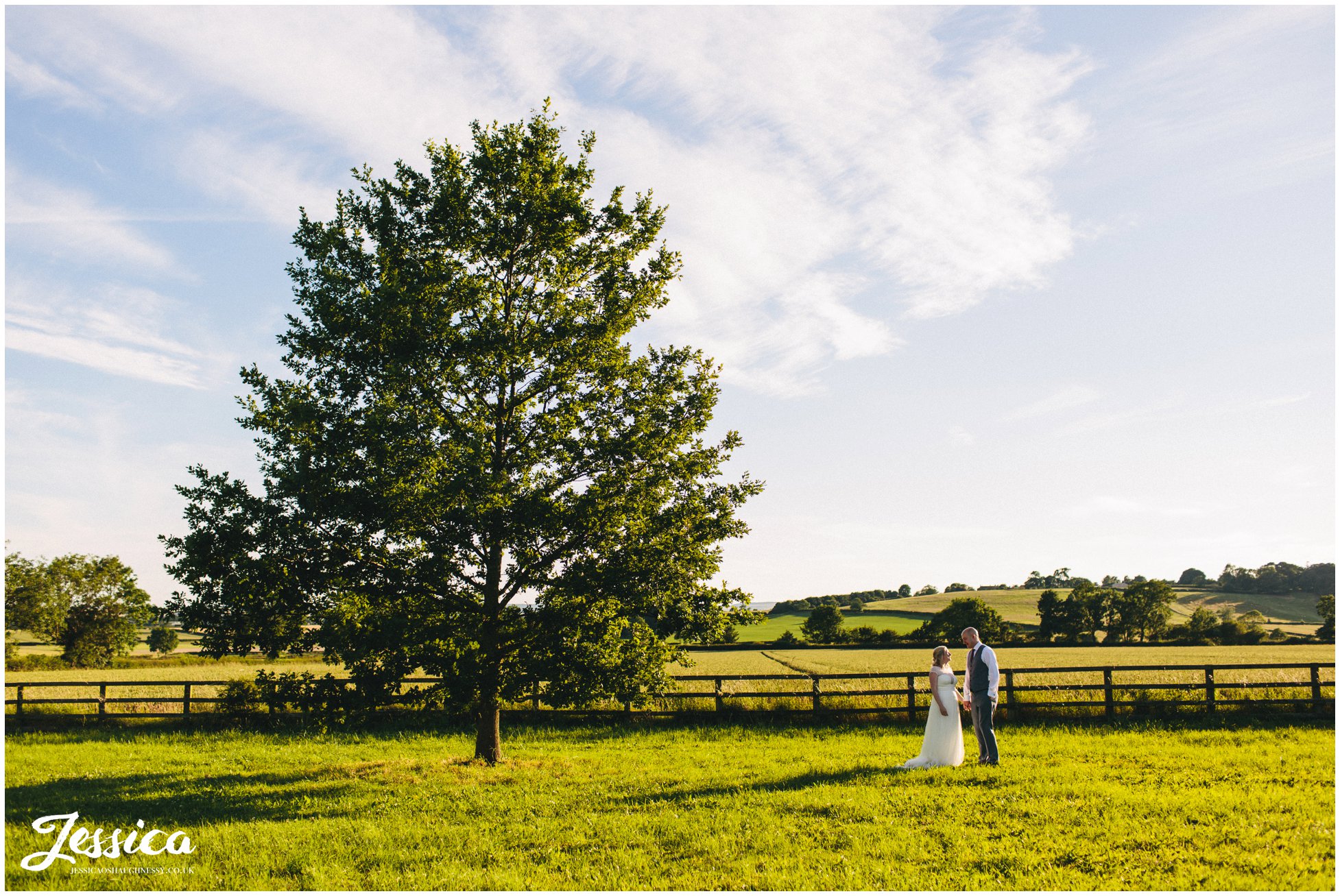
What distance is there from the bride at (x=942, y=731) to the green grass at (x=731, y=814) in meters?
0.46

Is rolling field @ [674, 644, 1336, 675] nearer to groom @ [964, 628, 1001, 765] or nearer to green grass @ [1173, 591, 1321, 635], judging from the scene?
groom @ [964, 628, 1001, 765]

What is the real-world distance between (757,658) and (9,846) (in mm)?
39992

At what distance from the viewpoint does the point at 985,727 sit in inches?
497

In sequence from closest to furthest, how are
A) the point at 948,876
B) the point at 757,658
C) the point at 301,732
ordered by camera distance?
the point at 948,876 → the point at 301,732 → the point at 757,658

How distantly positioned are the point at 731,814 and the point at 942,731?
15.5 feet

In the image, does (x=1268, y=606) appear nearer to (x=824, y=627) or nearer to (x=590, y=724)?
(x=824, y=627)

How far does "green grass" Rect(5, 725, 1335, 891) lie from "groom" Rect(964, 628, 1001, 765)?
606mm

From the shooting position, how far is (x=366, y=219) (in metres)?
15.4

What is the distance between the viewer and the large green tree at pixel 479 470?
12.7 m

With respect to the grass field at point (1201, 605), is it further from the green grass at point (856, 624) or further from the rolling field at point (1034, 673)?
the rolling field at point (1034, 673)

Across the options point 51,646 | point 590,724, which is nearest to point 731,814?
point 590,724

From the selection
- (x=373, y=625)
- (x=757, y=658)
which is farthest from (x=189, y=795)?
(x=757, y=658)

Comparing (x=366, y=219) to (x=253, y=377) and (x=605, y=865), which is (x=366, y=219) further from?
(x=605, y=865)

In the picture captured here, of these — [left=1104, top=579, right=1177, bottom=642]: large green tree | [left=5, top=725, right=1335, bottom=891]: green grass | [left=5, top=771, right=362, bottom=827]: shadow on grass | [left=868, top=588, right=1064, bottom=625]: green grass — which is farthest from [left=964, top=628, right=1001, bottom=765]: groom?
[left=1104, top=579, right=1177, bottom=642]: large green tree
